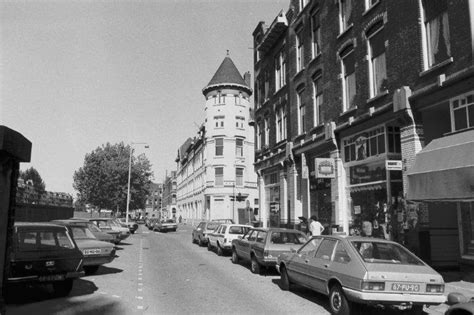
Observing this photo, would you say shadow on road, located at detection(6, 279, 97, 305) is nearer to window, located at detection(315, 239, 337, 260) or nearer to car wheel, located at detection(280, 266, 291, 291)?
car wheel, located at detection(280, 266, 291, 291)

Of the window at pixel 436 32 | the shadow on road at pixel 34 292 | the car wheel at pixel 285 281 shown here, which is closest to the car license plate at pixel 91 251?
the shadow on road at pixel 34 292

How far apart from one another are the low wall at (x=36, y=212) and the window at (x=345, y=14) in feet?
63.6

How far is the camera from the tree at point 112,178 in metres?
51.9

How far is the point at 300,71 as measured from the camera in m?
21.8

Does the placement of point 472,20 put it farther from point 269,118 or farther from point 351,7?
point 269,118

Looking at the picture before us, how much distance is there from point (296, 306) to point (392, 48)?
9508 millimetres

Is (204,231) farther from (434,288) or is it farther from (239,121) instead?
(239,121)

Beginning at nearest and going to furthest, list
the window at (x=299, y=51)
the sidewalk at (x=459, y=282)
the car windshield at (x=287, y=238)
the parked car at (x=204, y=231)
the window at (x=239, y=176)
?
1. the sidewalk at (x=459, y=282)
2. the car windshield at (x=287, y=238)
3. the window at (x=299, y=51)
4. the parked car at (x=204, y=231)
5. the window at (x=239, y=176)

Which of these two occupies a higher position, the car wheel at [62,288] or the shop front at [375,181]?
the shop front at [375,181]

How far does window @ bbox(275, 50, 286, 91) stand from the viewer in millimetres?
25281

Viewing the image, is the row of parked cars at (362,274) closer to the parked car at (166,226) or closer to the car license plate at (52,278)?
the car license plate at (52,278)

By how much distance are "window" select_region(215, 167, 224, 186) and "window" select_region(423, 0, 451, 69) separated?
125 ft

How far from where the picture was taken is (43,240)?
9.23m

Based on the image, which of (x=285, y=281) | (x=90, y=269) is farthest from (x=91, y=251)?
(x=285, y=281)
